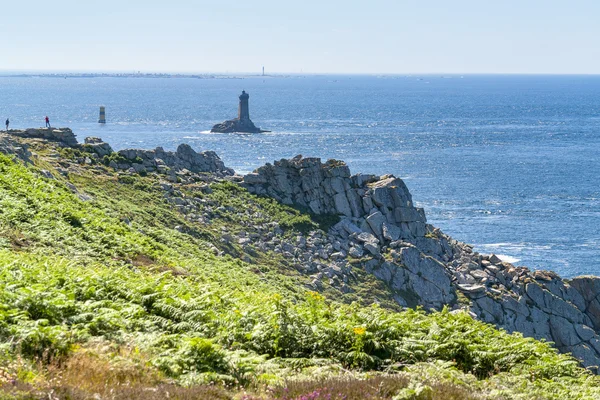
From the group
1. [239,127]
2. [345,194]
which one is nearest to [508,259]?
[345,194]

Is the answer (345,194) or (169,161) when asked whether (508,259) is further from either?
(169,161)

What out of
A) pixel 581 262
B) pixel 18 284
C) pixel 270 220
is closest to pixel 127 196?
pixel 270 220

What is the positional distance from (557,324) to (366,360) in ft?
83.5

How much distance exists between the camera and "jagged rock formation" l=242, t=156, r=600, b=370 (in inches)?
1362

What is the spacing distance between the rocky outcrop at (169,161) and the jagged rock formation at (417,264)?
4682 millimetres

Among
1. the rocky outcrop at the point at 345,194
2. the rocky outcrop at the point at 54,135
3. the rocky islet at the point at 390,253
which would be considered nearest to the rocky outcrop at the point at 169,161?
the rocky islet at the point at 390,253

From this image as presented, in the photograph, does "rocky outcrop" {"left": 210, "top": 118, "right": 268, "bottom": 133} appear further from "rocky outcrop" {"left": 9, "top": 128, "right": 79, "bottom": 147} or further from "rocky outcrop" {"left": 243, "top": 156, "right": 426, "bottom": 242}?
"rocky outcrop" {"left": 243, "top": 156, "right": 426, "bottom": 242}

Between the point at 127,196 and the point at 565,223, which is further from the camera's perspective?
the point at 565,223

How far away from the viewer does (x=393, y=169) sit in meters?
99.1

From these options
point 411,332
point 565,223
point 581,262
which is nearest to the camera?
point 411,332

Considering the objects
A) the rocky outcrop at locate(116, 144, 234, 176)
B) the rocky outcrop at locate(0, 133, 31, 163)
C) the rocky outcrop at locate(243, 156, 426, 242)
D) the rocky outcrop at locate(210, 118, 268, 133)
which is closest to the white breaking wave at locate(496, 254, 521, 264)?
the rocky outcrop at locate(243, 156, 426, 242)

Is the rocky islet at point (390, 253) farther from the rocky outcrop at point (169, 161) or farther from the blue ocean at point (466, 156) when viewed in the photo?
the blue ocean at point (466, 156)

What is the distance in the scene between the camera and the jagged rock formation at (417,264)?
3459cm

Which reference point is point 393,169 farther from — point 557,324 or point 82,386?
point 82,386
